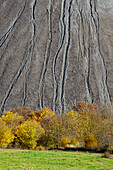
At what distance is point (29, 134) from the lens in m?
19.6

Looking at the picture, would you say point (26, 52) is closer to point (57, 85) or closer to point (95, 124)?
point (57, 85)

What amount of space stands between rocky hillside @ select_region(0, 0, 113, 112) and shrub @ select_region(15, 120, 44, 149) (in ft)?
53.9

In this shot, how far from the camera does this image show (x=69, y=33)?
160 ft

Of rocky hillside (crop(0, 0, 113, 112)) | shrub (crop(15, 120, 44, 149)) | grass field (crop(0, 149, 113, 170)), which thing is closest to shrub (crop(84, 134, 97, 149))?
shrub (crop(15, 120, 44, 149))

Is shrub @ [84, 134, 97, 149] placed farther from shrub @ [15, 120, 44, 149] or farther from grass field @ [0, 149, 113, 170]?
grass field @ [0, 149, 113, 170]

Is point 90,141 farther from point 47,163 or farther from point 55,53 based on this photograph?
point 55,53

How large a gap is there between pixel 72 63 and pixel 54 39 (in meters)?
8.43

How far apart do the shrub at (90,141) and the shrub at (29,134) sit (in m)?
4.69

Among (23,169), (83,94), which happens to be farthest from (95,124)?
(83,94)

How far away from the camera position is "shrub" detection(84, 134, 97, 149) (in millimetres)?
19438

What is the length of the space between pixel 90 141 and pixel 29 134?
6289 mm

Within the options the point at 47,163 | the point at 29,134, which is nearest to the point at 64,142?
the point at 29,134

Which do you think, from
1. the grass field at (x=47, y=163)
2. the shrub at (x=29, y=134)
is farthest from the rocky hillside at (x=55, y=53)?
the grass field at (x=47, y=163)

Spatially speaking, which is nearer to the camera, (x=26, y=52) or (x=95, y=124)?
(x=95, y=124)
